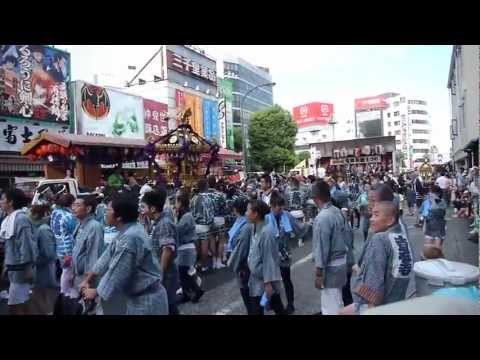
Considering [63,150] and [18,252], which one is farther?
[63,150]

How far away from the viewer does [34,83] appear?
18.4 meters

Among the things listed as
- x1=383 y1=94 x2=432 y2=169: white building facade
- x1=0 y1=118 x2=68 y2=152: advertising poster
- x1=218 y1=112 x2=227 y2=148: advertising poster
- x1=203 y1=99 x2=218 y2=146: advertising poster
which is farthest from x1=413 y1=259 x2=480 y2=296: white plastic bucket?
x1=383 y1=94 x2=432 y2=169: white building facade

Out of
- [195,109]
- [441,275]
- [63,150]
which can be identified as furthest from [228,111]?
[441,275]

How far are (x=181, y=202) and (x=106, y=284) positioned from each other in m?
3.43

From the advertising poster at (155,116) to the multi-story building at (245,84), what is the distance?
26.8 m

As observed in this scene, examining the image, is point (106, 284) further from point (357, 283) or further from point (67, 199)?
point (67, 199)

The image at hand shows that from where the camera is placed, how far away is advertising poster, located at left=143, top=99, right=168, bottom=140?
28.9 m

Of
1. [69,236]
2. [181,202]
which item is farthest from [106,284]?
[181,202]

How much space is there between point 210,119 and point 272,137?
27.6 feet

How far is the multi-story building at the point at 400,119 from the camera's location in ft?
265

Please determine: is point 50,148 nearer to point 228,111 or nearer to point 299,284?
point 299,284

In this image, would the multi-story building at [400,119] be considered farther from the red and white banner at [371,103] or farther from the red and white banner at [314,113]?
the red and white banner at [314,113]

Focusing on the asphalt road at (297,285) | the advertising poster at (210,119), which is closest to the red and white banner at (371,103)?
the advertising poster at (210,119)

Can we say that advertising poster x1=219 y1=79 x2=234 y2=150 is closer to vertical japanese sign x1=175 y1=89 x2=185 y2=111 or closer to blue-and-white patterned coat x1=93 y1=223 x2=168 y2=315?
vertical japanese sign x1=175 y1=89 x2=185 y2=111
